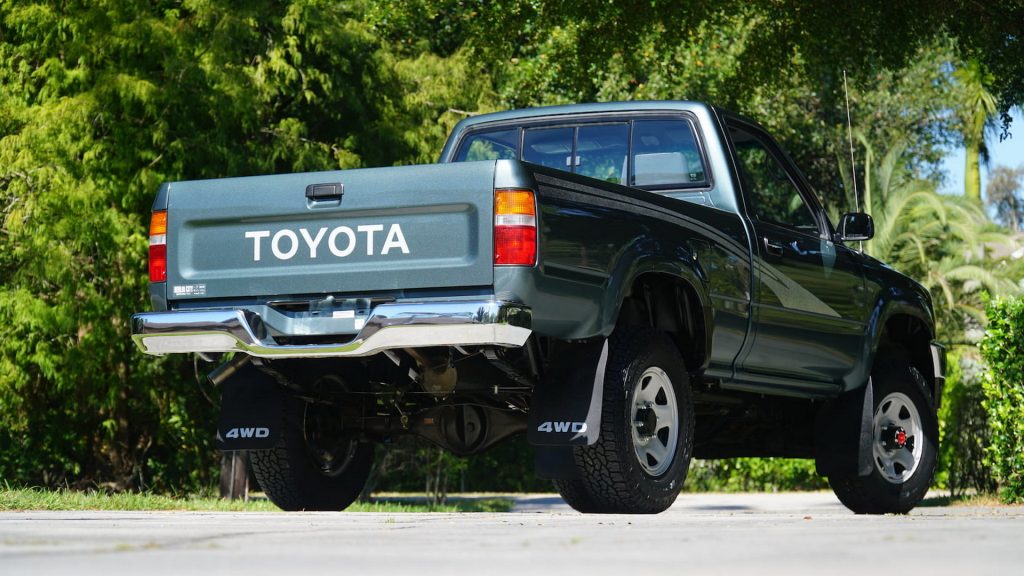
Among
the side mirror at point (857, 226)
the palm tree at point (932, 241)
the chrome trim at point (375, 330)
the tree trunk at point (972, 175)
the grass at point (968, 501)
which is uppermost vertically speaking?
the tree trunk at point (972, 175)

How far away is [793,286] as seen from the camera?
8.30 m

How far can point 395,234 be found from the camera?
260 inches

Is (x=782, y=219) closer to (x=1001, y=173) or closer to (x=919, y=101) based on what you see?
(x=919, y=101)

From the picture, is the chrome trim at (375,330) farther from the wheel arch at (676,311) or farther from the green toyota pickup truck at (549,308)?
the wheel arch at (676,311)

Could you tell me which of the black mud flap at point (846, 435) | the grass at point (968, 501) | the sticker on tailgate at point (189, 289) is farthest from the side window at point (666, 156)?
the grass at point (968, 501)

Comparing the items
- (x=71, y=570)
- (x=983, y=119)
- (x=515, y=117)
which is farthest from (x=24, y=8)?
(x=983, y=119)

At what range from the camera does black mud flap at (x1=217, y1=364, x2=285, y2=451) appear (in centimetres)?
750

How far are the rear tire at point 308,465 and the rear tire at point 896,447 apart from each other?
9.16 feet

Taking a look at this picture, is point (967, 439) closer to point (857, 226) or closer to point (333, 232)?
point (857, 226)

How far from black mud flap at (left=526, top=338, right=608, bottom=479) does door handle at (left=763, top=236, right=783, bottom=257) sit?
169cm

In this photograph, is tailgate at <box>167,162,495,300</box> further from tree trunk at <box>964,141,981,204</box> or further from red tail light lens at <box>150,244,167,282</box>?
tree trunk at <box>964,141,981,204</box>

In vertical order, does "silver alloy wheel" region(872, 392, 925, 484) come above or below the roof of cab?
below

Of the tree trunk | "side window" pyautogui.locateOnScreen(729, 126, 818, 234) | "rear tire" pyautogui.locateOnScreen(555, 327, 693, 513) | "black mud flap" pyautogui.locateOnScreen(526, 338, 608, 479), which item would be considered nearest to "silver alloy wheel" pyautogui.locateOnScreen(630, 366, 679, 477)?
"rear tire" pyautogui.locateOnScreen(555, 327, 693, 513)

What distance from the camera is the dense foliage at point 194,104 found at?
44.2ft
